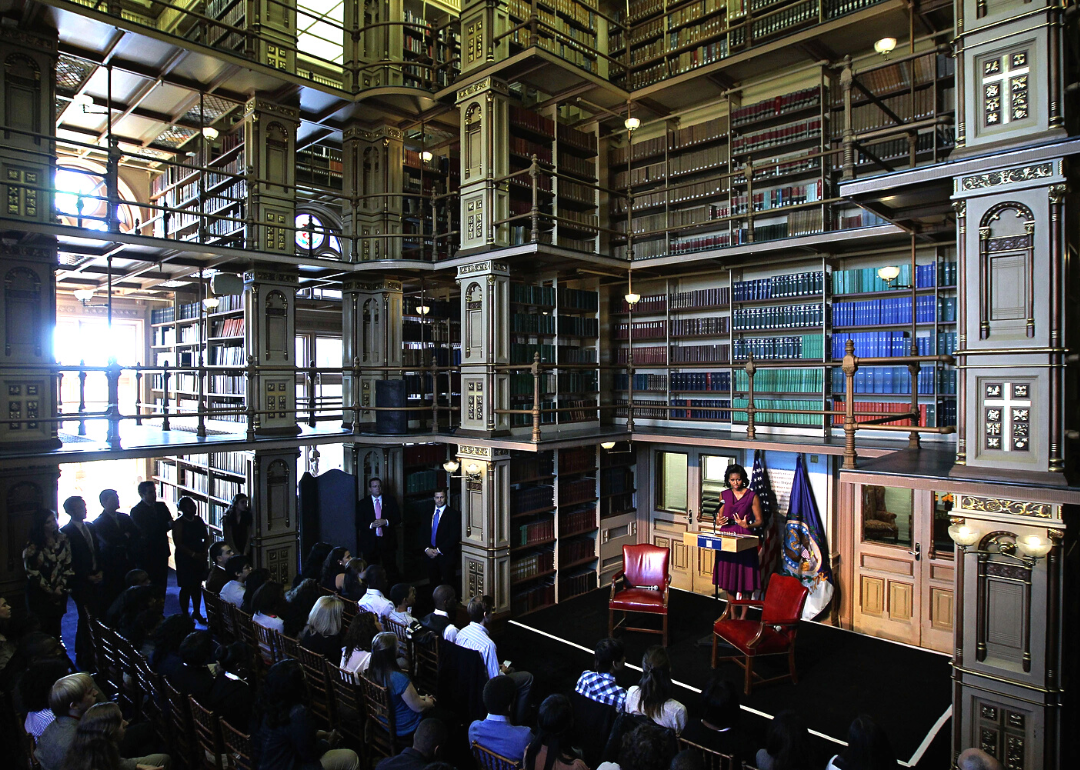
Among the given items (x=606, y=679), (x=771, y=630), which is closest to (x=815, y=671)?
(x=771, y=630)

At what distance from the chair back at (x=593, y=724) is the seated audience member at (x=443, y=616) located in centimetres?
115

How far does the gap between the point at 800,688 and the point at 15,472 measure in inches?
310

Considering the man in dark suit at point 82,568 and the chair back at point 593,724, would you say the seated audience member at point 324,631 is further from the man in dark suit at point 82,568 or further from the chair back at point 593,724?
the man in dark suit at point 82,568

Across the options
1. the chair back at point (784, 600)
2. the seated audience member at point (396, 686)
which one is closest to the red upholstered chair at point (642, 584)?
the chair back at point (784, 600)

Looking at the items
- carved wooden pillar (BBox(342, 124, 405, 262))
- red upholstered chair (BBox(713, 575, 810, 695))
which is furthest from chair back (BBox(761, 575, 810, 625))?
carved wooden pillar (BBox(342, 124, 405, 262))

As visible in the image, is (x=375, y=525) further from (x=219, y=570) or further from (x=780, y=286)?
(x=780, y=286)

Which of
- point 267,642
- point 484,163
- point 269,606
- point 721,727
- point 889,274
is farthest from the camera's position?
point 484,163

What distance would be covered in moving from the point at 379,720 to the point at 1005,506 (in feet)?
13.4

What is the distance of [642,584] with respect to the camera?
7125mm

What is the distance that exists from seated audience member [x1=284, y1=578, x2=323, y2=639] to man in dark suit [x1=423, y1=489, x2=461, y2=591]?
2.60m

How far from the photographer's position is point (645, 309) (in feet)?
29.2

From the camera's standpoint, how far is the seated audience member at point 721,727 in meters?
3.50

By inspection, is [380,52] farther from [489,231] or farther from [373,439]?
[373,439]

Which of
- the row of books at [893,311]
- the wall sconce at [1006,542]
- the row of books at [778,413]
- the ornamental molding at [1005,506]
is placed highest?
the row of books at [893,311]
